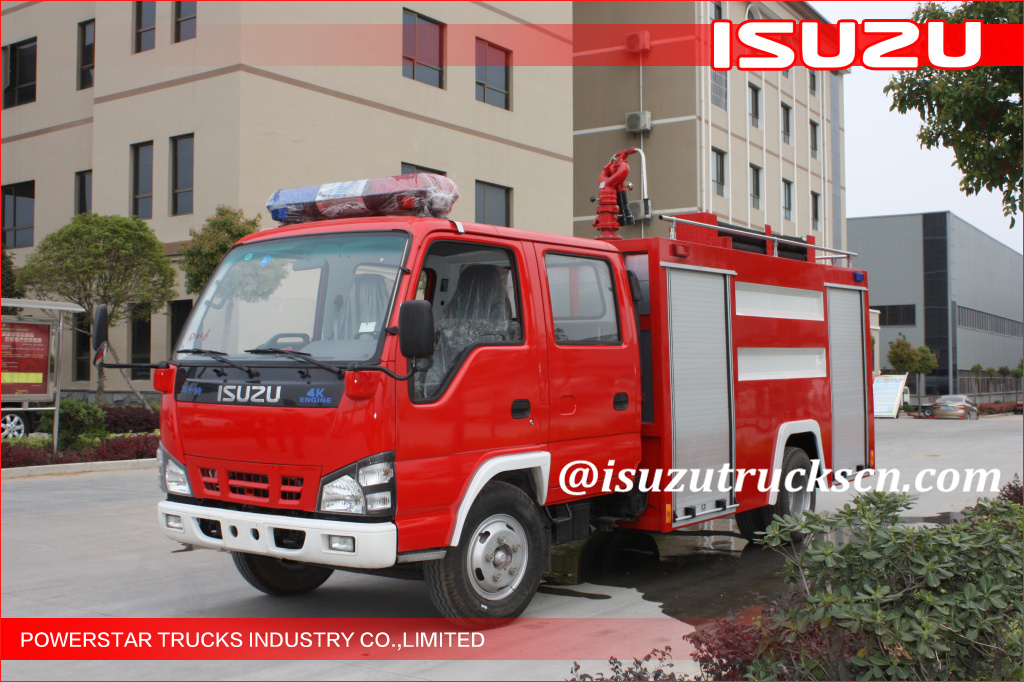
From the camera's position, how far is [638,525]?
7309mm

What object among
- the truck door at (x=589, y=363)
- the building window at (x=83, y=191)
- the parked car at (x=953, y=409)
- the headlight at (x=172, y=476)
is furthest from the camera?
the parked car at (x=953, y=409)

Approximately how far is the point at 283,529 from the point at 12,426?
1387 cm

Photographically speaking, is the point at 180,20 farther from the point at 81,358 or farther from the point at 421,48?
the point at 81,358

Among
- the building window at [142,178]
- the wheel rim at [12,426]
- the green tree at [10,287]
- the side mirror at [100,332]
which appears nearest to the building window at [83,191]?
the green tree at [10,287]

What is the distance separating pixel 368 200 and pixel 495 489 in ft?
6.64

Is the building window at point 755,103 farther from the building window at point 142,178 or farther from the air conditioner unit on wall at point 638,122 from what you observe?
the building window at point 142,178

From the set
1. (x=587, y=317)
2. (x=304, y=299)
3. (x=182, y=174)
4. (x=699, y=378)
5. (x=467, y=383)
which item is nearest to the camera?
(x=467, y=383)

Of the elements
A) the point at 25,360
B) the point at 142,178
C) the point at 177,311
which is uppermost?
the point at 142,178

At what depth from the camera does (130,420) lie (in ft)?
65.0

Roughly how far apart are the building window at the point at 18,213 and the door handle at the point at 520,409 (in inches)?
937

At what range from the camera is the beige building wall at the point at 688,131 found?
120 ft

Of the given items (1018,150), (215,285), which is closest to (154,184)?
(215,285)

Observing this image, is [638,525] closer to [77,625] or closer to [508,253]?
[508,253]

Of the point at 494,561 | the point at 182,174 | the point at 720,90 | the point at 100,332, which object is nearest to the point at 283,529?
the point at 494,561
